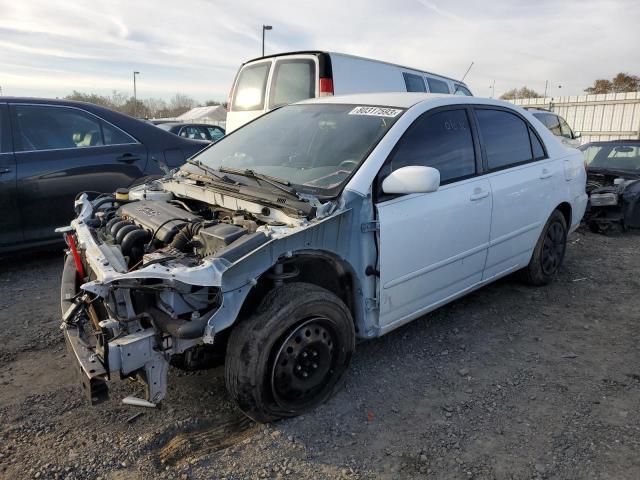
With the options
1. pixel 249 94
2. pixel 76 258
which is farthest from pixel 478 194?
pixel 249 94

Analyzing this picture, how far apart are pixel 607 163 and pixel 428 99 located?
6.13 m

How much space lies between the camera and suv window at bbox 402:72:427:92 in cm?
837

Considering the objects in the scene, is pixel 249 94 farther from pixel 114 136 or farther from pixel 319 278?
pixel 319 278

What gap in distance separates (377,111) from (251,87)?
462cm

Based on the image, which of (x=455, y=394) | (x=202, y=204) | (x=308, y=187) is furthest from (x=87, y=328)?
(x=455, y=394)

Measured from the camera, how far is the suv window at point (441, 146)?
3.12 m

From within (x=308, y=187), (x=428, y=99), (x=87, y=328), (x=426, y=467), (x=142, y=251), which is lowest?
(x=426, y=467)

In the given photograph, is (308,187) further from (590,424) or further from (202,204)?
(590,424)

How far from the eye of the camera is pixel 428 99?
3.42 metres

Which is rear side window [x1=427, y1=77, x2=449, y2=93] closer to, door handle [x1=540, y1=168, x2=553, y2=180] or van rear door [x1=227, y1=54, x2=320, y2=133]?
van rear door [x1=227, y1=54, x2=320, y2=133]

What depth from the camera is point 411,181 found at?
277 cm

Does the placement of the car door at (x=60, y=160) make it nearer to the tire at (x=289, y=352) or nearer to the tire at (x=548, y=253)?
the tire at (x=289, y=352)

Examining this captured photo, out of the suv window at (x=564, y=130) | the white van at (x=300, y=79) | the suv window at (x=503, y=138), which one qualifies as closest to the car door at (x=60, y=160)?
the white van at (x=300, y=79)

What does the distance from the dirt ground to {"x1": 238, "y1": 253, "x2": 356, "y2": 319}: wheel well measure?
0.59m
